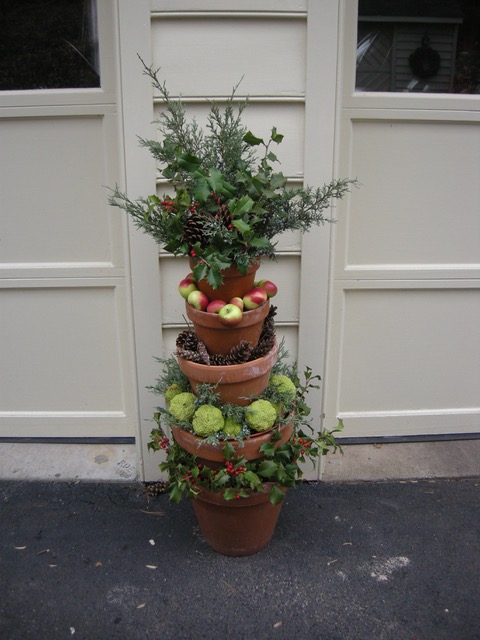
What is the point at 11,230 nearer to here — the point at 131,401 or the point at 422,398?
the point at 131,401

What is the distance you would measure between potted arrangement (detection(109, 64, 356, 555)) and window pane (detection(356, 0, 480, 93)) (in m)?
0.81

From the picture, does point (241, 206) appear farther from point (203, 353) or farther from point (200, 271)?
point (203, 353)

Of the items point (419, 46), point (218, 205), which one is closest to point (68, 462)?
point (218, 205)

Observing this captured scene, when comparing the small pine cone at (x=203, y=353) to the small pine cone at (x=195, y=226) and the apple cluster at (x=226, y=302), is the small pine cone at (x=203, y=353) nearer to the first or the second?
the apple cluster at (x=226, y=302)

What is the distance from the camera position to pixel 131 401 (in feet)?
9.19

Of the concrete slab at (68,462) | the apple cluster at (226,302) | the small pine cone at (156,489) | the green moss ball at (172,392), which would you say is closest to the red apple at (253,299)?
the apple cluster at (226,302)

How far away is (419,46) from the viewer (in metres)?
2.55

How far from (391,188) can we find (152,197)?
4.11 feet

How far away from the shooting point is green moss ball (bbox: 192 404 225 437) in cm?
193

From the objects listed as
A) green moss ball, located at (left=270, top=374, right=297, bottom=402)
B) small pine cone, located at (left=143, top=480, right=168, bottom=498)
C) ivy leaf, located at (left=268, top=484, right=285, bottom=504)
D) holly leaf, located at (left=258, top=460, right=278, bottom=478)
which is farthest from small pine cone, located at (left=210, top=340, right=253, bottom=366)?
small pine cone, located at (left=143, top=480, right=168, bottom=498)

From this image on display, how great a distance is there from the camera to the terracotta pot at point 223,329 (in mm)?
1882

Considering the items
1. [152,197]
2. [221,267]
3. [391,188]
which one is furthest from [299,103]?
[221,267]

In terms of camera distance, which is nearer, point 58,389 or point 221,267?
point 221,267

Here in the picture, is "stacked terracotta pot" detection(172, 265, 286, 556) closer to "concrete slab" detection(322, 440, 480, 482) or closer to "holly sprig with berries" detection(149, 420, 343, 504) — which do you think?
"holly sprig with berries" detection(149, 420, 343, 504)
